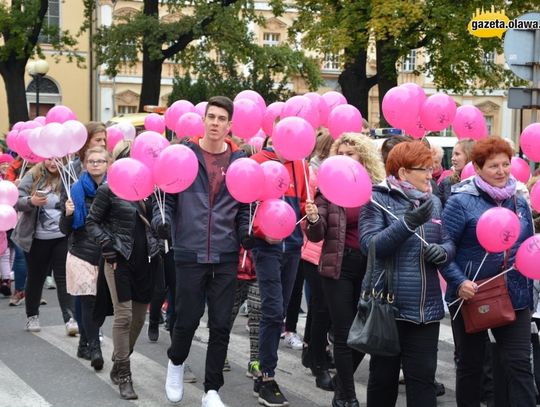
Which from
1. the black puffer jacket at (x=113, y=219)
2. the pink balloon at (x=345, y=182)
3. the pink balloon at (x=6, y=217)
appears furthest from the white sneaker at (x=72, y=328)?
the pink balloon at (x=345, y=182)

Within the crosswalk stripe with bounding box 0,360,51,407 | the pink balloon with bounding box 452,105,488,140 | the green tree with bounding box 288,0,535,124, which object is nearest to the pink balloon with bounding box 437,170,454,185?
the pink balloon with bounding box 452,105,488,140

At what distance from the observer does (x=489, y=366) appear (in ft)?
21.0

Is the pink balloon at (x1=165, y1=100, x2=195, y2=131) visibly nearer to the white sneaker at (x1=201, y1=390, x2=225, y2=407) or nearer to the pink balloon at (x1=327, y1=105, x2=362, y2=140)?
the pink balloon at (x1=327, y1=105, x2=362, y2=140)

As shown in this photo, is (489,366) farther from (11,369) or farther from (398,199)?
(11,369)

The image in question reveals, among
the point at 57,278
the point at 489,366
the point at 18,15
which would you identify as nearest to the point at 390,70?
the point at 18,15

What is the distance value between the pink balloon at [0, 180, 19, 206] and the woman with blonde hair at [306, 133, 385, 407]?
3101 mm

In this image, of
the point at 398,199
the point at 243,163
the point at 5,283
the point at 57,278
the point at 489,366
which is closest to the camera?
the point at 398,199

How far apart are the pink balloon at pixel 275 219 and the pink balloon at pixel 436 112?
235 cm

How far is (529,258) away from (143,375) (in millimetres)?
3243

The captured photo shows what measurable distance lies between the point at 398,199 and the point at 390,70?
20.2 metres

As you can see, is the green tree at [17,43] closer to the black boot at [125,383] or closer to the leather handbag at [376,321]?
the black boot at [125,383]

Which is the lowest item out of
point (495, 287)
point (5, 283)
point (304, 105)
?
point (5, 283)

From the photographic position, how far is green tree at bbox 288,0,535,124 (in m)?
22.6

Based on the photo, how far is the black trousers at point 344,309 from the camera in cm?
607
